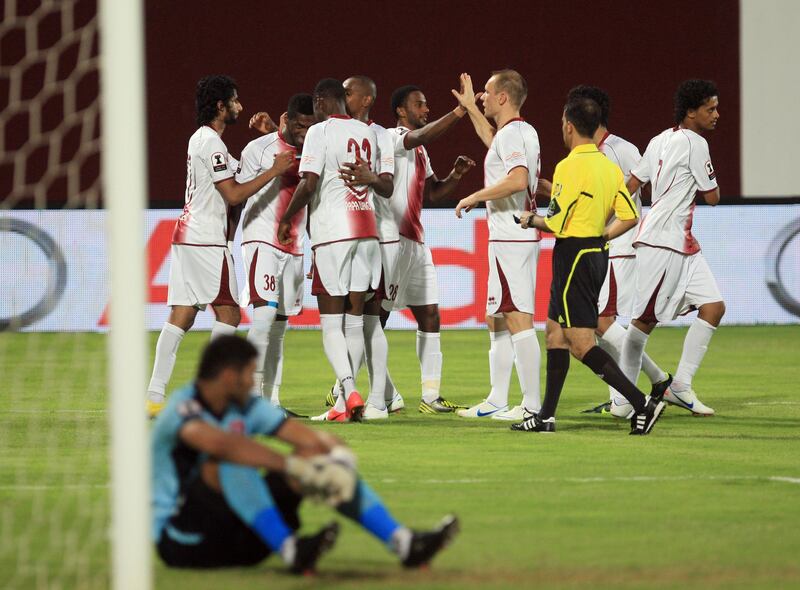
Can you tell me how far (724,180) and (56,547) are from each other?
1673 centimetres

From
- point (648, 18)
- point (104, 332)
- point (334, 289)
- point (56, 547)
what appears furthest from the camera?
point (648, 18)

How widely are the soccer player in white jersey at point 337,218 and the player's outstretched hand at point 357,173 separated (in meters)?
0.02

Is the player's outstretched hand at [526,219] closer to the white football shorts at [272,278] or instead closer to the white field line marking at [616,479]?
the white football shorts at [272,278]

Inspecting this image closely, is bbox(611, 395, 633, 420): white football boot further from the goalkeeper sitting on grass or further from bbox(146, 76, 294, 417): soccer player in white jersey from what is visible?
the goalkeeper sitting on grass

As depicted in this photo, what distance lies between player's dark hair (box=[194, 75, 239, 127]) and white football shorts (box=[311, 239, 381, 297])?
1159mm

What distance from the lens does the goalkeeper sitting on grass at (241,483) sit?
4457 mm

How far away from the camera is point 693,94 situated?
9539 millimetres

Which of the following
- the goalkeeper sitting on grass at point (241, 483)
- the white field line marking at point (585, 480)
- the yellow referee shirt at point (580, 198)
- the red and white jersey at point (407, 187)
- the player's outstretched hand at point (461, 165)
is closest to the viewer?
the goalkeeper sitting on grass at point (241, 483)

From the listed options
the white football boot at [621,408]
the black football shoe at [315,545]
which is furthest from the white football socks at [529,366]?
the black football shoe at [315,545]

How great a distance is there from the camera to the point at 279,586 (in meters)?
4.63

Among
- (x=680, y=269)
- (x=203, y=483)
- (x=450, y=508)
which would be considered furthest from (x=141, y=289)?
(x=680, y=269)

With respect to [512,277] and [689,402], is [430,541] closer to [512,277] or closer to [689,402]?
[512,277]

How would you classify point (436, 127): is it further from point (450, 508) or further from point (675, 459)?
point (450, 508)

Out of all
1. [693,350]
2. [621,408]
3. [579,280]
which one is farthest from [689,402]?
[579,280]
